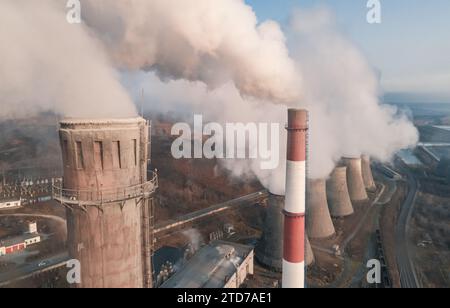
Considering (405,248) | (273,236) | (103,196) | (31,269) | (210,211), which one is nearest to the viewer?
(103,196)

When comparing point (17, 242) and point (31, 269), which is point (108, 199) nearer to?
point (31, 269)

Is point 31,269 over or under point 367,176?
under

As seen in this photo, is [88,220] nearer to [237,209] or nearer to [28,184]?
[237,209]

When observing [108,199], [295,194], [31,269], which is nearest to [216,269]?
[295,194]

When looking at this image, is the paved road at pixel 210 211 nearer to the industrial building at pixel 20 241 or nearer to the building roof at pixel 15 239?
the industrial building at pixel 20 241

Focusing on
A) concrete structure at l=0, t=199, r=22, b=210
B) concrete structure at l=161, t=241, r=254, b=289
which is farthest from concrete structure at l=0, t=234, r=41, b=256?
concrete structure at l=161, t=241, r=254, b=289

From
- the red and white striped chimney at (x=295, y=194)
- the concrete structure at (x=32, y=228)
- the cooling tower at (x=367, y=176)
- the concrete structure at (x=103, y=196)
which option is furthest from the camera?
the cooling tower at (x=367, y=176)

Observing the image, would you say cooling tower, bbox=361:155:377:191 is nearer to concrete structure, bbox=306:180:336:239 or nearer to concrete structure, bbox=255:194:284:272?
concrete structure, bbox=306:180:336:239

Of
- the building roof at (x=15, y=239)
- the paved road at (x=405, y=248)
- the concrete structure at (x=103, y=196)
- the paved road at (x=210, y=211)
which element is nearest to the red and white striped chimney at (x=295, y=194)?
the concrete structure at (x=103, y=196)
